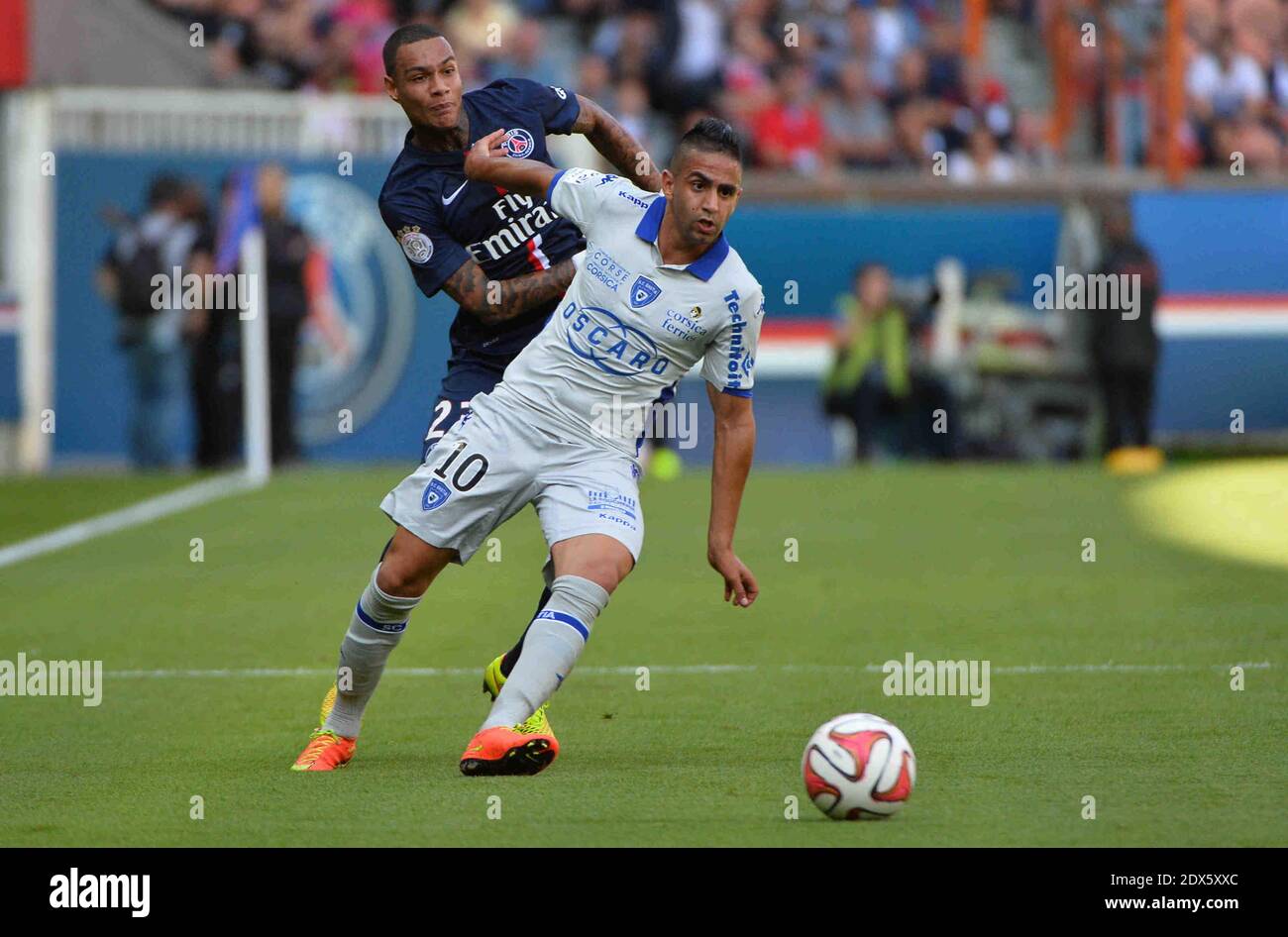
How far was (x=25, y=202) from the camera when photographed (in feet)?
66.9

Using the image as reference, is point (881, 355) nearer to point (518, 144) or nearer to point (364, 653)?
point (518, 144)

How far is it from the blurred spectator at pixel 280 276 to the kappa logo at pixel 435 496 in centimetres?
1232

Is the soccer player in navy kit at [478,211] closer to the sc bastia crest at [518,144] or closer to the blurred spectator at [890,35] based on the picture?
the sc bastia crest at [518,144]

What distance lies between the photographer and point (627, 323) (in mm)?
6887

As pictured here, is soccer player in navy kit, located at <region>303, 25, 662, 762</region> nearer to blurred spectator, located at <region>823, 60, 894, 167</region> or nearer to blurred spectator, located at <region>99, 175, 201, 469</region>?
blurred spectator, located at <region>99, 175, 201, 469</region>

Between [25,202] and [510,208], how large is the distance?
1384 cm

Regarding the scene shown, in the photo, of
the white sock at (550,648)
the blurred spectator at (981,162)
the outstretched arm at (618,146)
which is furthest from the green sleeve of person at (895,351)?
the white sock at (550,648)

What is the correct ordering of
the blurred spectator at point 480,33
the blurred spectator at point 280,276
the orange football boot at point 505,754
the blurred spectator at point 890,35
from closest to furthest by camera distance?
the orange football boot at point 505,754, the blurred spectator at point 280,276, the blurred spectator at point 480,33, the blurred spectator at point 890,35

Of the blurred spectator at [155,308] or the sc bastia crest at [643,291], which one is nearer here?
the sc bastia crest at [643,291]

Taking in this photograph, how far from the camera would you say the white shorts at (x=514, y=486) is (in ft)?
23.1

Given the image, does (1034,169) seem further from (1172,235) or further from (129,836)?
(129,836)

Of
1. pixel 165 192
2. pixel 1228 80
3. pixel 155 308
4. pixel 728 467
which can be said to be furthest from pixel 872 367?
pixel 728 467

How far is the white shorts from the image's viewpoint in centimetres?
703

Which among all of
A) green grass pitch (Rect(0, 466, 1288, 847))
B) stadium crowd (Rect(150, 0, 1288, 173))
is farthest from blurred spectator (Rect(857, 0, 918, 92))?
green grass pitch (Rect(0, 466, 1288, 847))
